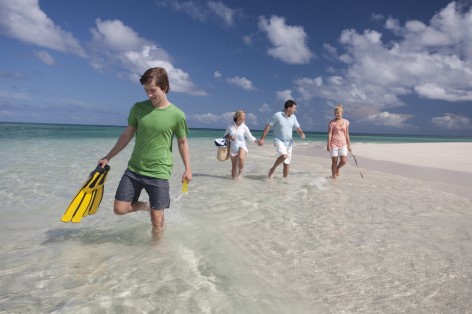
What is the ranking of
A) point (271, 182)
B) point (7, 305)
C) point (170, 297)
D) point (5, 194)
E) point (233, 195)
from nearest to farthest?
1. point (7, 305)
2. point (170, 297)
3. point (5, 194)
4. point (233, 195)
5. point (271, 182)

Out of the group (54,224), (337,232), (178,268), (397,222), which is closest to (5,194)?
(54,224)

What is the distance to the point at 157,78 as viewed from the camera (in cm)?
389

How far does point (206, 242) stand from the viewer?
4590 millimetres

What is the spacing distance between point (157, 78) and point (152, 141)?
2.38 ft

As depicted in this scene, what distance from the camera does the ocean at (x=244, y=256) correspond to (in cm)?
306

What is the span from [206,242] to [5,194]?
503 centimetres

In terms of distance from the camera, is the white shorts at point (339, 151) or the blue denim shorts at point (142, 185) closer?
the blue denim shorts at point (142, 185)

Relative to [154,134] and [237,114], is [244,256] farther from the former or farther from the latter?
[237,114]

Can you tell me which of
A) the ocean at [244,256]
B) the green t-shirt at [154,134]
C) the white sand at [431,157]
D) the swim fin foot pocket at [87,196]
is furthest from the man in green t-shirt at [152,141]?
the white sand at [431,157]

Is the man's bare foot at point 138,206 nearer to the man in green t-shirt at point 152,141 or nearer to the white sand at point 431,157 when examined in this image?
the man in green t-shirt at point 152,141

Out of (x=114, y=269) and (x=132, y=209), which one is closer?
(x=114, y=269)

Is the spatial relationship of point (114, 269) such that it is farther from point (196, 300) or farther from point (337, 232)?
point (337, 232)

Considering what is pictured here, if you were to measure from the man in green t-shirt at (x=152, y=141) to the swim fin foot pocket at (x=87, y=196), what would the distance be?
0.16 m

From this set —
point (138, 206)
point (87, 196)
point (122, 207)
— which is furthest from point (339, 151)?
point (87, 196)
